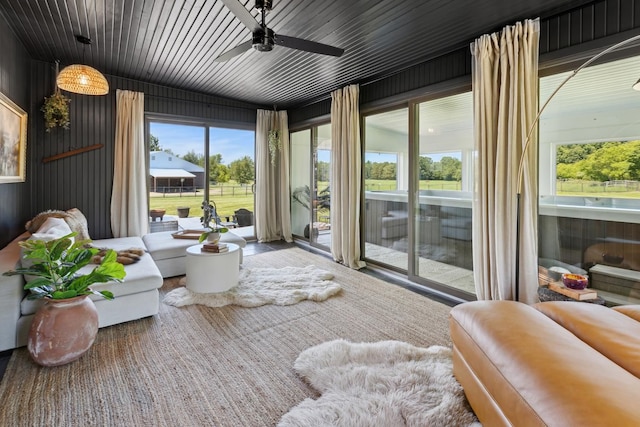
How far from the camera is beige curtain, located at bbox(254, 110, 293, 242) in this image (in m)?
6.08

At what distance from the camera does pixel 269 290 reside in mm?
3482

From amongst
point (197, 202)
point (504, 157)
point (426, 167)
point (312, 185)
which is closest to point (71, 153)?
point (197, 202)

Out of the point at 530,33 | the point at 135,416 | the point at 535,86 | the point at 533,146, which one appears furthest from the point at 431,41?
the point at 135,416

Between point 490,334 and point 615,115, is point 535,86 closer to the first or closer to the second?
point 615,115

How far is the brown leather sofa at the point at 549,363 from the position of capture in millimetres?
966

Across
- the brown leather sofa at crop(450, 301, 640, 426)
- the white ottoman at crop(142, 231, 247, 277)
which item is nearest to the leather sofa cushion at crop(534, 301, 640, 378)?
the brown leather sofa at crop(450, 301, 640, 426)

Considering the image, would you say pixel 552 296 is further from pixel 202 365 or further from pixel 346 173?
pixel 346 173

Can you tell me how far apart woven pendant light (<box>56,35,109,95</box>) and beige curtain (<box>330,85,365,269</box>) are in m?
2.89

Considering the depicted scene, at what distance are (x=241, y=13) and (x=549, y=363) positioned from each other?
2.43 meters

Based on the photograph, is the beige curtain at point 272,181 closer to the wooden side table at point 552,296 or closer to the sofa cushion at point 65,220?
the sofa cushion at point 65,220

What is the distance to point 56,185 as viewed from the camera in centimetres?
426

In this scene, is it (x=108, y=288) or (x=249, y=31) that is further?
(x=249, y=31)

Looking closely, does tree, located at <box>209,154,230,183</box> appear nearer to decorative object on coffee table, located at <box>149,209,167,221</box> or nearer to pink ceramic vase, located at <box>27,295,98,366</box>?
decorative object on coffee table, located at <box>149,209,167,221</box>

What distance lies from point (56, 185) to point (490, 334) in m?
5.26
